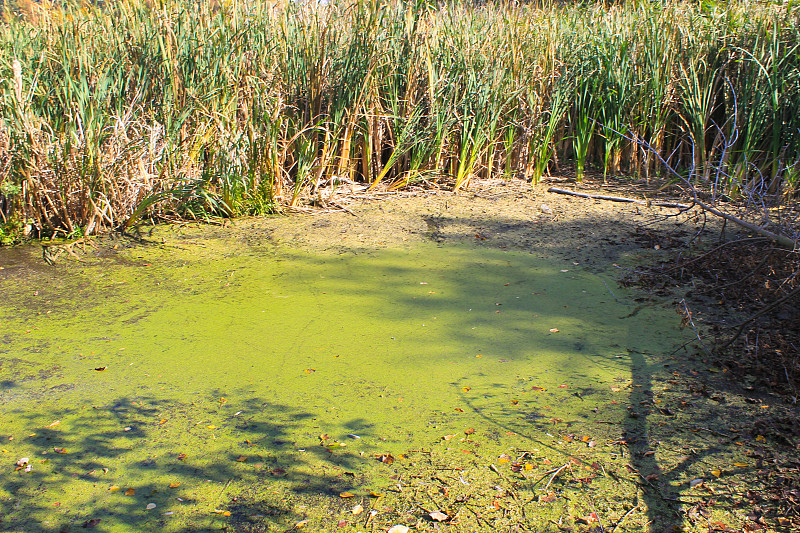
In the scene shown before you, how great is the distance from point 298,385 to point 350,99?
8.77ft

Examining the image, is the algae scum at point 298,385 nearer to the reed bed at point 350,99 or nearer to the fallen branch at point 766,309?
the fallen branch at point 766,309

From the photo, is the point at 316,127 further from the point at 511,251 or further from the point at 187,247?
the point at 511,251

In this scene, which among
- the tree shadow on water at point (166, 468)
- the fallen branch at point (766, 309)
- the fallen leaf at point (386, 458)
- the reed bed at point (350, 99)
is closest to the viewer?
the tree shadow on water at point (166, 468)

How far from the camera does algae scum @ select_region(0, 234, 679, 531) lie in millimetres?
1632

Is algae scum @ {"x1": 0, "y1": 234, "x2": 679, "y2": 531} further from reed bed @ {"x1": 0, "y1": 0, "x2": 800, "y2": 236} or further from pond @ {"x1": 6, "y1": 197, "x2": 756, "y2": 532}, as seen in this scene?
reed bed @ {"x1": 0, "y1": 0, "x2": 800, "y2": 236}

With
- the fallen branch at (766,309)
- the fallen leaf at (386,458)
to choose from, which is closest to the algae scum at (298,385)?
the fallen leaf at (386,458)

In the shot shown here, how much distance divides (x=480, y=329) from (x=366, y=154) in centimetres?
242

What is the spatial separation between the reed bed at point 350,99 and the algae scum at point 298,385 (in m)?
0.70

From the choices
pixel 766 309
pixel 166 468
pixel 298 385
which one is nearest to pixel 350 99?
pixel 298 385

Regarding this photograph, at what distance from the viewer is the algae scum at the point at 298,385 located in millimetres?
1632

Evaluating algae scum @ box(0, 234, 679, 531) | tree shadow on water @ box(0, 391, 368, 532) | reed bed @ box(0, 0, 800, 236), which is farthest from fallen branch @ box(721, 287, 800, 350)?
reed bed @ box(0, 0, 800, 236)

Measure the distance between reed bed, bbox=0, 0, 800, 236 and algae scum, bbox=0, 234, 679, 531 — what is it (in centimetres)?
70

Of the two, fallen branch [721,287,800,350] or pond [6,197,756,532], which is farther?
fallen branch [721,287,800,350]

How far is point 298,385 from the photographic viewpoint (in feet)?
7.11
